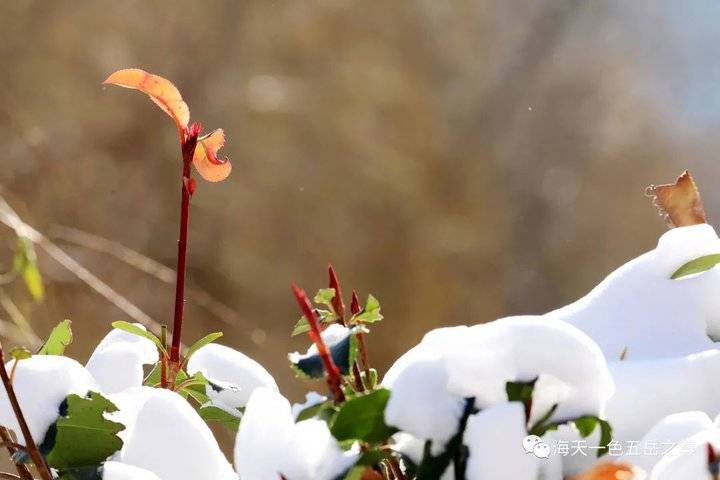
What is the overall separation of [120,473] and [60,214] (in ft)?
12.4

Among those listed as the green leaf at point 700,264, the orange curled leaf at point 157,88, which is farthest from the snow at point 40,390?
the green leaf at point 700,264

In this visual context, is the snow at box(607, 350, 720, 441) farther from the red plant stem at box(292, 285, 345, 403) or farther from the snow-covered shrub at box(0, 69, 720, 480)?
the red plant stem at box(292, 285, 345, 403)

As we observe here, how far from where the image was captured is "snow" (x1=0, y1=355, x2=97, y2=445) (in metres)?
0.33

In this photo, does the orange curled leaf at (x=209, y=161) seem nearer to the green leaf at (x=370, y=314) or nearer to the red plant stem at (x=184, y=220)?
the red plant stem at (x=184, y=220)

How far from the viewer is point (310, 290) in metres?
4.36

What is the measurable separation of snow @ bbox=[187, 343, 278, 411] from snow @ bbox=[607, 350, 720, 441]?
A: 0.48 feet

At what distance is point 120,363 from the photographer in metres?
0.42

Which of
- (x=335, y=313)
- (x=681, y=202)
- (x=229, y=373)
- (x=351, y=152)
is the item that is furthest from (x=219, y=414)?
(x=351, y=152)

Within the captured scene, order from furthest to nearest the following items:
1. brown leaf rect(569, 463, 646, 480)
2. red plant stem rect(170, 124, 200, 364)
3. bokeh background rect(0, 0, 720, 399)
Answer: bokeh background rect(0, 0, 720, 399)
red plant stem rect(170, 124, 200, 364)
brown leaf rect(569, 463, 646, 480)

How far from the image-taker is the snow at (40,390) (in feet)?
1.07

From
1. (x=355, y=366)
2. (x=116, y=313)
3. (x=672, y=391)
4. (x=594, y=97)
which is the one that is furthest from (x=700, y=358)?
(x=594, y=97)

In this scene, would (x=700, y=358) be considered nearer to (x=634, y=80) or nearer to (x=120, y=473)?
(x=120, y=473)

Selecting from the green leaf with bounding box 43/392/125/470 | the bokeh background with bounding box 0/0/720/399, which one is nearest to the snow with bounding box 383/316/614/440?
the green leaf with bounding box 43/392/125/470

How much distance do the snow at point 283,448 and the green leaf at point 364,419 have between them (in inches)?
0.8
